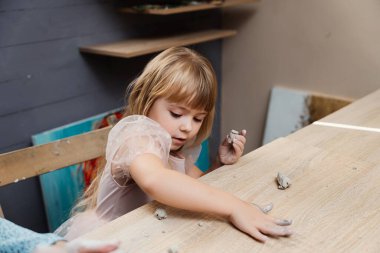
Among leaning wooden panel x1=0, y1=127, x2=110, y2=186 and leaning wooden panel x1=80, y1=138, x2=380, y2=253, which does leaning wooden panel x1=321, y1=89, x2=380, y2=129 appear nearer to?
leaning wooden panel x1=80, y1=138, x2=380, y2=253

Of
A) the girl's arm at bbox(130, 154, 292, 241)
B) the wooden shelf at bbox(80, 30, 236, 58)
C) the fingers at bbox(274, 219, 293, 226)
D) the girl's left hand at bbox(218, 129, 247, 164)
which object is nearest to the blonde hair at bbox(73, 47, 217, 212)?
the girl's left hand at bbox(218, 129, 247, 164)

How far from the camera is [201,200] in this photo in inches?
29.6

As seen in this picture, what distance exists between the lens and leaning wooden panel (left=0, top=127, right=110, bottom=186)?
3.64 ft

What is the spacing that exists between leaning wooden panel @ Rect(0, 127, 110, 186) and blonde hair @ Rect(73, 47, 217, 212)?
277mm

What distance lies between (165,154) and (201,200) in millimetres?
194

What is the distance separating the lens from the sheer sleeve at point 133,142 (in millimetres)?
847

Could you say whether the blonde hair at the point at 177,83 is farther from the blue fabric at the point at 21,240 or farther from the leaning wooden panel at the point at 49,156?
the blue fabric at the point at 21,240

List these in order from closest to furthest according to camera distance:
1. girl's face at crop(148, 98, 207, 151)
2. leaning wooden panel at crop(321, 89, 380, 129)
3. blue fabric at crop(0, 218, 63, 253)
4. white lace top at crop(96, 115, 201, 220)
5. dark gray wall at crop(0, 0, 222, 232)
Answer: blue fabric at crop(0, 218, 63, 253), white lace top at crop(96, 115, 201, 220), girl's face at crop(148, 98, 207, 151), leaning wooden panel at crop(321, 89, 380, 129), dark gray wall at crop(0, 0, 222, 232)

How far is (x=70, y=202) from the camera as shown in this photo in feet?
6.23

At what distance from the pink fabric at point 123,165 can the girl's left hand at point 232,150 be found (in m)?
0.15

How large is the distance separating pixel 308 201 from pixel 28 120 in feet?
4.35

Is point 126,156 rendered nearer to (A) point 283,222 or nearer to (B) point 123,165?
(B) point 123,165

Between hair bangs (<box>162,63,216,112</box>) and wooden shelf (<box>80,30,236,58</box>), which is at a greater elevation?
hair bangs (<box>162,63,216,112</box>)

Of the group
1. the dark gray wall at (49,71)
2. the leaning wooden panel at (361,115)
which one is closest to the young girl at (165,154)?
the leaning wooden panel at (361,115)
